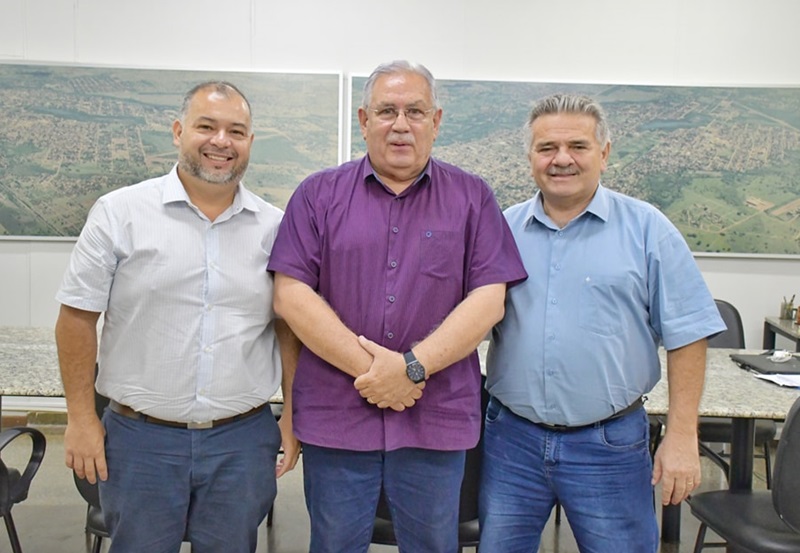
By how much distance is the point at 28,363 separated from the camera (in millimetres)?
2400

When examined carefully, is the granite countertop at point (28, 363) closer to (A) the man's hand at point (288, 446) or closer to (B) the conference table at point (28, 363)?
(B) the conference table at point (28, 363)

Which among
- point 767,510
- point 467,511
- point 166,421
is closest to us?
point 166,421

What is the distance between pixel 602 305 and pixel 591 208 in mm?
258

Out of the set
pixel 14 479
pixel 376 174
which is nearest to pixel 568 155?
pixel 376 174

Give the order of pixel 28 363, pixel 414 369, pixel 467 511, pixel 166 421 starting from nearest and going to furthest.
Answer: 1. pixel 414 369
2. pixel 166 421
3. pixel 467 511
4. pixel 28 363

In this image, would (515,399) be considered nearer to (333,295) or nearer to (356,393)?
(356,393)

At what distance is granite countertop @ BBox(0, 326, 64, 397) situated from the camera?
82.3 inches

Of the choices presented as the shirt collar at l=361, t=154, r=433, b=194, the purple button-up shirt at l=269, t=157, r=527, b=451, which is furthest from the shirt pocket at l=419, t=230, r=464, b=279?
the shirt collar at l=361, t=154, r=433, b=194

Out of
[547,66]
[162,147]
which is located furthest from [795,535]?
[162,147]

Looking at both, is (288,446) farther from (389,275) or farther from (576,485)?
(576,485)

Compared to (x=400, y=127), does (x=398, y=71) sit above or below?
above

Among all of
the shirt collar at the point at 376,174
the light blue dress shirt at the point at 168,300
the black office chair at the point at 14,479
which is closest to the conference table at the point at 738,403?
the shirt collar at the point at 376,174

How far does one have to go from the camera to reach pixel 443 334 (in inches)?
60.7

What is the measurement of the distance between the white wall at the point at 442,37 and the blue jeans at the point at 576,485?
2.95 meters
